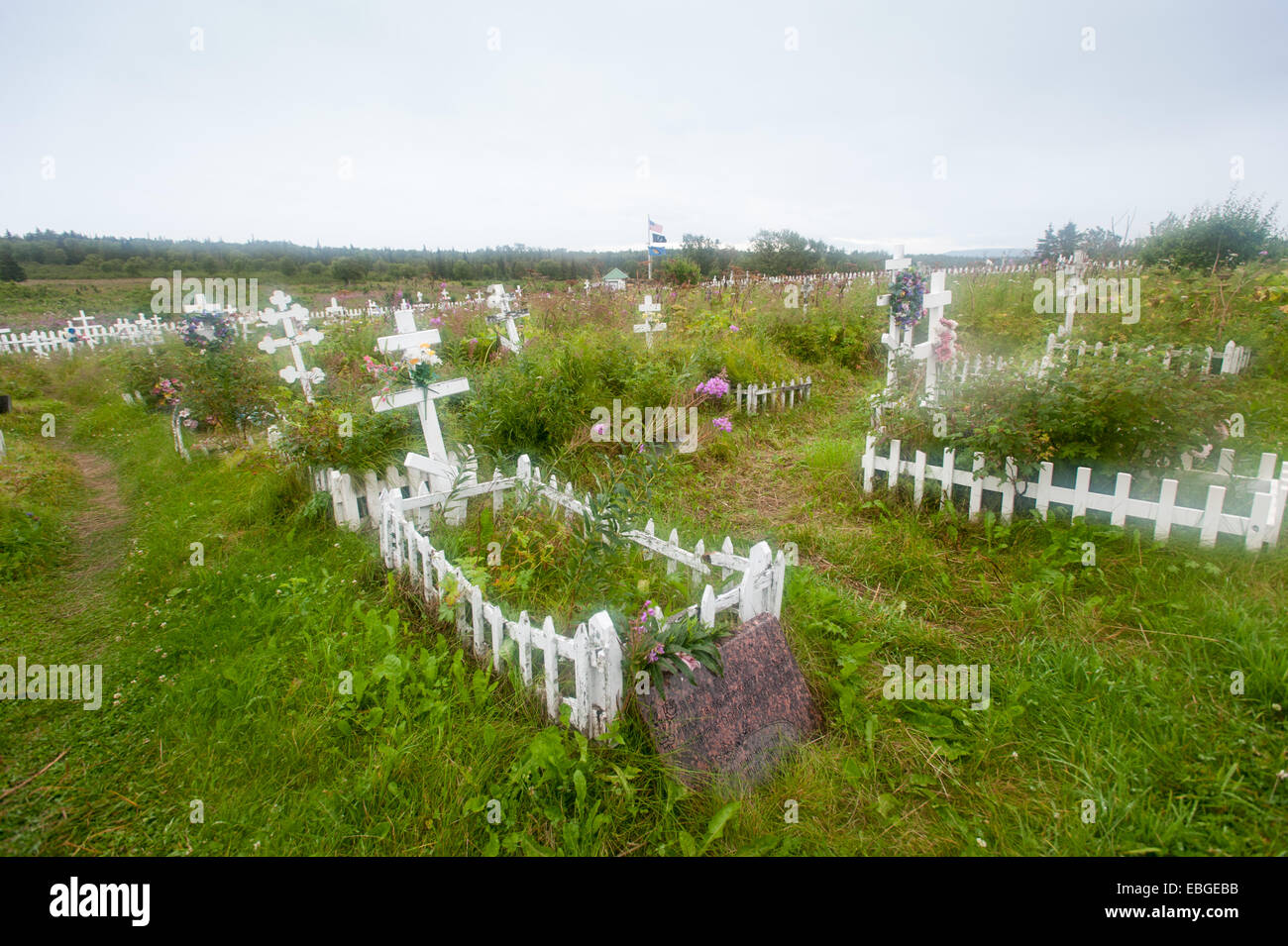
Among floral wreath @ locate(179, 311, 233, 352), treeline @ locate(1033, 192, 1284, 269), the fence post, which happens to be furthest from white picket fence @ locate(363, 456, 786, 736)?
treeline @ locate(1033, 192, 1284, 269)

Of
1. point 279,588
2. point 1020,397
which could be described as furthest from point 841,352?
point 279,588

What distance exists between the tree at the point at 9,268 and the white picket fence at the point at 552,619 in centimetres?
3501

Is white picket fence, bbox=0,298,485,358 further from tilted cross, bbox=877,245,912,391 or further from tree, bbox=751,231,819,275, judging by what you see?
tree, bbox=751,231,819,275

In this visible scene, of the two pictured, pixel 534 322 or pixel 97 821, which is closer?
pixel 97 821

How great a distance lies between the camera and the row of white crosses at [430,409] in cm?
419

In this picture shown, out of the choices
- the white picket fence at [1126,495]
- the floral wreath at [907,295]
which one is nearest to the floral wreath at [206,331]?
the white picket fence at [1126,495]

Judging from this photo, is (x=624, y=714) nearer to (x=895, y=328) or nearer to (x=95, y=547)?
(x=95, y=547)

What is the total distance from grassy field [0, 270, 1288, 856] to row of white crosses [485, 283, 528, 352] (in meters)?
2.34

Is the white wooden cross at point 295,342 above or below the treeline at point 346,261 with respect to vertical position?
below

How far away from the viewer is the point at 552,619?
2664mm

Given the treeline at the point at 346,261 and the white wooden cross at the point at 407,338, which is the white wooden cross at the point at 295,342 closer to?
the white wooden cross at the point at 407,338

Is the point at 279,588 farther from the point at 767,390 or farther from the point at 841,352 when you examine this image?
the point at 841,352

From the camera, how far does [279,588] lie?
3.69 metres
